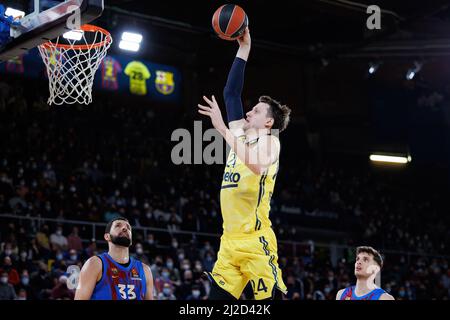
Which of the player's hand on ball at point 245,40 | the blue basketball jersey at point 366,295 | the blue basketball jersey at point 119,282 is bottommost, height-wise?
the blue basketball jersey at point 366,295

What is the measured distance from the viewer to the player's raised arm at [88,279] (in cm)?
593

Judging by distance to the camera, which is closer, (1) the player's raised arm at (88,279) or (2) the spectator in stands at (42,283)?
(1) the player's raised arm at (88,279)

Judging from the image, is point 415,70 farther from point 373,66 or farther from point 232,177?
point 232,177

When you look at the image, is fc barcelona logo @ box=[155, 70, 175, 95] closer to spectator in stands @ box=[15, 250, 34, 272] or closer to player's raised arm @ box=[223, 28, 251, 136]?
spectator in stands @ box=[15, 250, 34, 272]

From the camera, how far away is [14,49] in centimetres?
717

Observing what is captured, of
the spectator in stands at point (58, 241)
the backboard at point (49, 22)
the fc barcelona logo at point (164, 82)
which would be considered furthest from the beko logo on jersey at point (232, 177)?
the fc barcelona logo at point (164, 82)

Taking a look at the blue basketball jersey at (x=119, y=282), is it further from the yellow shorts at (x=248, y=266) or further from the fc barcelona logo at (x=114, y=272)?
the yellow shorts at (x=248, y=266)

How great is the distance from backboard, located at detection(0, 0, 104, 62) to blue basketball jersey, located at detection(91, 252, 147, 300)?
2067 millimetres

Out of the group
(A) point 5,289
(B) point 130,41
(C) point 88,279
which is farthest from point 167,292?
(C) point 88,279

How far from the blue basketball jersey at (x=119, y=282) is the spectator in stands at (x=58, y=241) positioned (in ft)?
30.3

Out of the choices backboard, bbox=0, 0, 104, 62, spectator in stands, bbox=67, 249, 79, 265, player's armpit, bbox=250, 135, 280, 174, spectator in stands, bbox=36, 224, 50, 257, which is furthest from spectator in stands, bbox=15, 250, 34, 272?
player's armpit, bbox=250, 135, 280, 174
